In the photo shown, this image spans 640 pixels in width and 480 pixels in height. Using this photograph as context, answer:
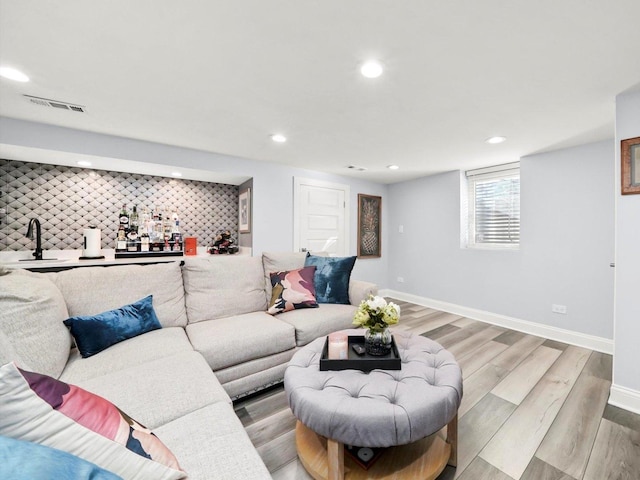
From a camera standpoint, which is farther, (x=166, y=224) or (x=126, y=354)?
(x=166, y=224)

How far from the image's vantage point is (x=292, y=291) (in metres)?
2.43

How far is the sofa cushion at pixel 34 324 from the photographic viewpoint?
3.88 feet

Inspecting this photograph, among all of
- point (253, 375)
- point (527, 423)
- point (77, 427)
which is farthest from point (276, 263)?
point (527, 423)

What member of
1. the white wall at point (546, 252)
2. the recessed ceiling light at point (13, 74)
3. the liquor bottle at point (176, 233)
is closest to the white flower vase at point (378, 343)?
the recessed ceiling light at point (13, 74)

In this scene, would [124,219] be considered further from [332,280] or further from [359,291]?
[359,291]

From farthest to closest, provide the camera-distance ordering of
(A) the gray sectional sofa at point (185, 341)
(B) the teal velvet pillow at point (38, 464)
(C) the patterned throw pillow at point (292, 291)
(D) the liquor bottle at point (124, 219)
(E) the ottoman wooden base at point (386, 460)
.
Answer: (D) the liquor bottle at point (124, 219), (C) the patterned throw pillow at point (292, 291), (E) the ottoman wooden base at point (386, 460), (A) the gray sectional sofa at point (185, 341), (B) the teal velvet pillow at point (38, 464)

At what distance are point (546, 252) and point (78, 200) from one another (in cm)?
554

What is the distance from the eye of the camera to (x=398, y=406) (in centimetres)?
110

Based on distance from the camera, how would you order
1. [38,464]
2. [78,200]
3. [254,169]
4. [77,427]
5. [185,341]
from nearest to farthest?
[38,464] < [77,427] < [185,341] < [78,200] < [254,169]

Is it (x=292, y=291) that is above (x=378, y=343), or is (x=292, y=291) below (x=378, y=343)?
above

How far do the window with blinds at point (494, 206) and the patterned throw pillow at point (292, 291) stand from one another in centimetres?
284

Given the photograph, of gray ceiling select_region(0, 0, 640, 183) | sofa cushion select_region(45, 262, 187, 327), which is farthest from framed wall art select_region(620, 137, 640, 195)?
sofa cushion select_region(45, 262, 187, 327)

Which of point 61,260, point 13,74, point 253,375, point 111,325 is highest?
point 13,74

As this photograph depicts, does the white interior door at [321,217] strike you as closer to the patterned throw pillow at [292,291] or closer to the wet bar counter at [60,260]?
Answer: the patterned throw pillow at [292,291]
